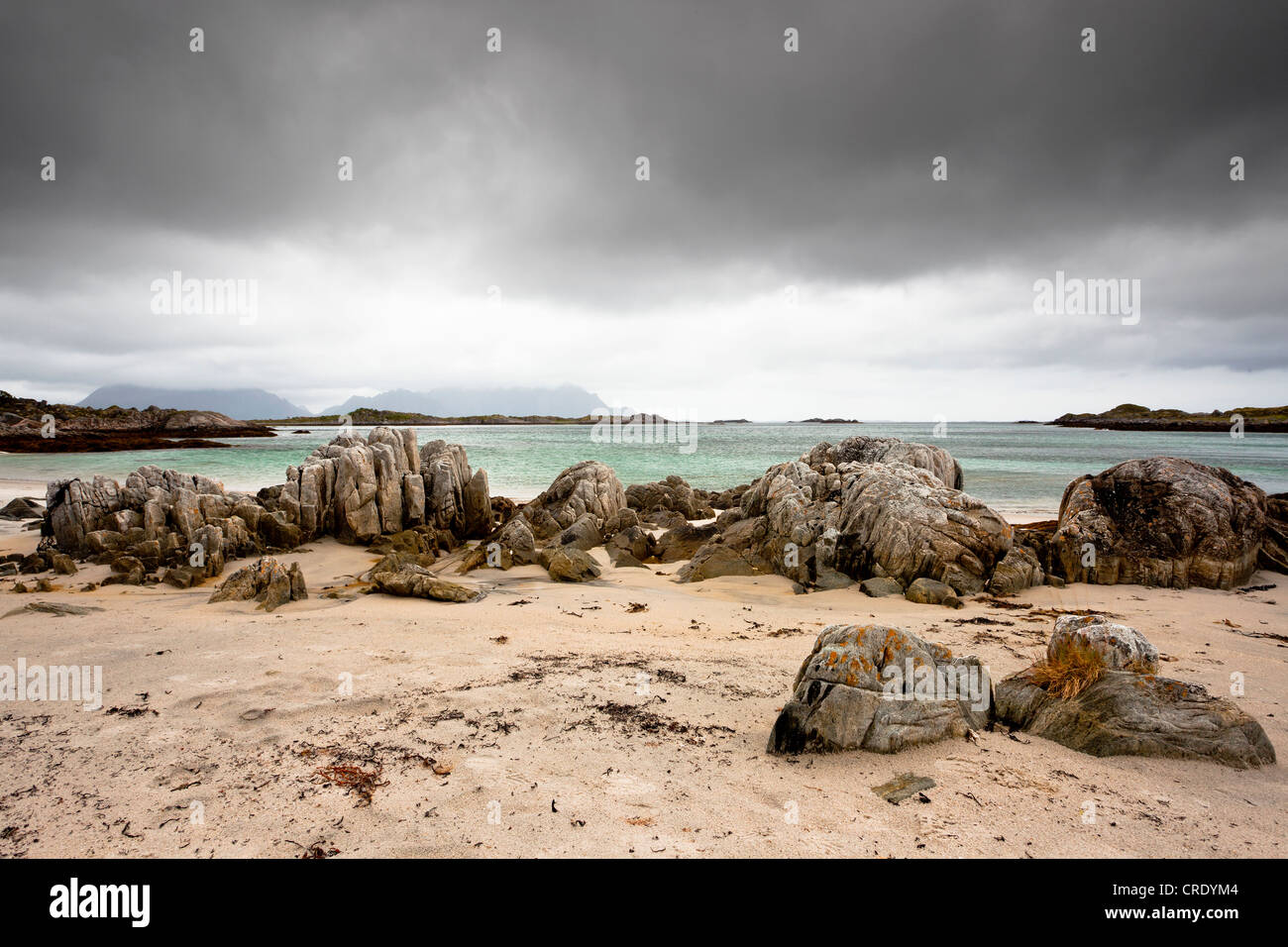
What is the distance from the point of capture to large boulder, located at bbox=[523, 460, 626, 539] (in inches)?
750

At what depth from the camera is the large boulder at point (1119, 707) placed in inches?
183

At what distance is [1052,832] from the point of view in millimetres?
3842

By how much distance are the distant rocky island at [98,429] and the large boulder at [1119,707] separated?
218 ft

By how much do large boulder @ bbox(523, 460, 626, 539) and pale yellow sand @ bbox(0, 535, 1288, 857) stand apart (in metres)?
10.2

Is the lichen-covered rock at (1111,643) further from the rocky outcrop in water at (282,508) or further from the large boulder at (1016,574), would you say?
the rocky outcrop in water at (282,508)

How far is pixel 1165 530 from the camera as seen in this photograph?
1151cm

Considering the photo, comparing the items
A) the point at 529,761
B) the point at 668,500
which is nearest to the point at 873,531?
the point at 529,761

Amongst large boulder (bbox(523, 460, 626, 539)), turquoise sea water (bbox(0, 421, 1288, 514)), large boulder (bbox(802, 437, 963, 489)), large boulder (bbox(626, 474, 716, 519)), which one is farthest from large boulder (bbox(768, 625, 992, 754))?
turquoise sea water (bbox(0, 421, 1288, 514))

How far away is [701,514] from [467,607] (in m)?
13.5

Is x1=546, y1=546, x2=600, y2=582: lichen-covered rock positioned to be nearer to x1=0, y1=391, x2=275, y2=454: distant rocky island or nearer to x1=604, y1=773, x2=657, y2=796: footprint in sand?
x1=604, y1=773, x2=657, y2=796: footprint in sand

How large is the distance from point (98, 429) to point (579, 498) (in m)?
76.7

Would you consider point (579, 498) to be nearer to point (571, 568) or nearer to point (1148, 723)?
point (571, 568)

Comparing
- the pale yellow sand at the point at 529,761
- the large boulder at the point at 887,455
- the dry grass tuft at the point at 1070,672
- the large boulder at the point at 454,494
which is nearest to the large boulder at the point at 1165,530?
the pale yellow sand at the point at 529,761
